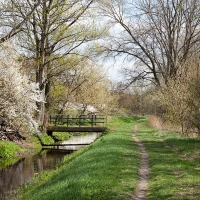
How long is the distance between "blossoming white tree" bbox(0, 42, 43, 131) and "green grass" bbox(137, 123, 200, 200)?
9.66 m

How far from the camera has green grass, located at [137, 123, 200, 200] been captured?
8.44 m

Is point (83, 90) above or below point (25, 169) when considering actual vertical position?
above

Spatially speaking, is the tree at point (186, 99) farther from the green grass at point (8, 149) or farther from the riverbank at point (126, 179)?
the green grass at point (8, 149)

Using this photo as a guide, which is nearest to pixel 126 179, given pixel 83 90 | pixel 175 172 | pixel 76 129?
pixel 175 172

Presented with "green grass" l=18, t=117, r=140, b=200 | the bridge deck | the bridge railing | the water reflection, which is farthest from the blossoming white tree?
"green grass" l=18, t=117, r=140, b=200

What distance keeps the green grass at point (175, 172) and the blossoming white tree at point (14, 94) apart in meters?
9.66

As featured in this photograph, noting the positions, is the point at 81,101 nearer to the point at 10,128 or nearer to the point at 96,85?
the point at 96,85

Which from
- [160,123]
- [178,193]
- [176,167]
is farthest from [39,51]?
[178,193]

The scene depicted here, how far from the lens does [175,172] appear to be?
1101 centimetres

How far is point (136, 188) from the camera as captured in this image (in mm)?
9273

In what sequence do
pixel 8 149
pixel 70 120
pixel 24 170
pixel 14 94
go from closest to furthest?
pixel 24 170, pixel 14 94, pixel 8 149, pixel 70 120

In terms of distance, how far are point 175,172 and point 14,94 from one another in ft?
45.0

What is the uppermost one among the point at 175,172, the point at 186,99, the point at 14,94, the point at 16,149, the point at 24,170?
the point at 14,94

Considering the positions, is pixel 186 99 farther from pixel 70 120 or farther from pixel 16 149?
pixel 70 120
